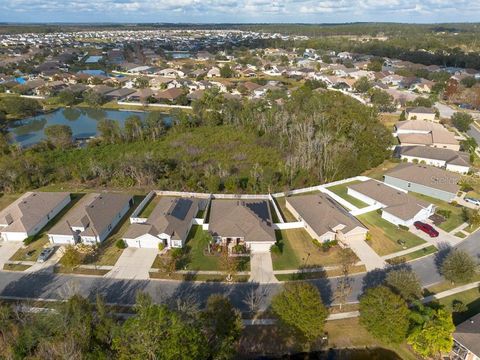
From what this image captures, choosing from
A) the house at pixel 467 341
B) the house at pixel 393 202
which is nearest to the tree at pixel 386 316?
the house at pixel 467 341

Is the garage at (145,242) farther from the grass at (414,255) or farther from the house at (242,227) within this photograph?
the grass at (414,255)

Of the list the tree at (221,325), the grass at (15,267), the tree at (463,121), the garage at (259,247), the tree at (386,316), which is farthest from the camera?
the tree at (463,121)

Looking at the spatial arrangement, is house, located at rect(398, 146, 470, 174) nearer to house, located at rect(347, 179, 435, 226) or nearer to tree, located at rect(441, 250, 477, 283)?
house, located at rect(347, 179, 435, 226)

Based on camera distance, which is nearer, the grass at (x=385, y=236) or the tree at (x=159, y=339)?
the tree at (x=159, y=339)

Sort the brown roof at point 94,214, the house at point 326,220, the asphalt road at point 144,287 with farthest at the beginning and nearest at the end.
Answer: the house at point 326,220 → the brown roof at point 94,214 → the asphalt road at point 144,287

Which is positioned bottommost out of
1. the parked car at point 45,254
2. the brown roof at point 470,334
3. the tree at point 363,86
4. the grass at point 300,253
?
the grass at point 300,253

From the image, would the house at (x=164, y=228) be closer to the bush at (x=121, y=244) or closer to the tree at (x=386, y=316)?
the bush at (x=121, y=244)

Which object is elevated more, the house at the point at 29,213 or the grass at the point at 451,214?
the house at the point at 29,213
